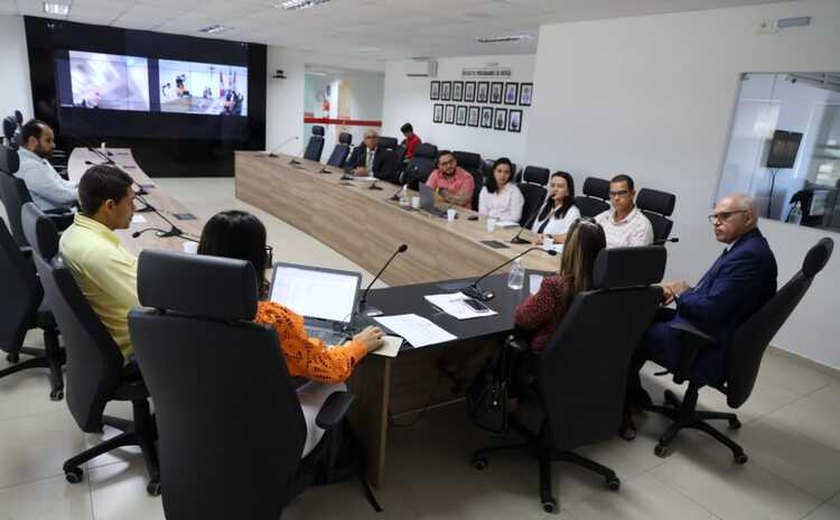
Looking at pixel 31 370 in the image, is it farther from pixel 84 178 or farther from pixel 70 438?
pixel 84 178

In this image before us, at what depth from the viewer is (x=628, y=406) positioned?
2.80m

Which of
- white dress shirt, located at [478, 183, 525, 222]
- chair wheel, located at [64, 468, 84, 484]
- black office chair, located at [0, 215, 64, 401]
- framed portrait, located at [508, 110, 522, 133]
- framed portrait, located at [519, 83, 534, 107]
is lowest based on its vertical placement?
chair wheel, located at [64, 468, 84, 484]

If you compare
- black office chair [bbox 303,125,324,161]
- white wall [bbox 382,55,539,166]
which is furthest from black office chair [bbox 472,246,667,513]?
black office chair [bbox 303,125,324,161]

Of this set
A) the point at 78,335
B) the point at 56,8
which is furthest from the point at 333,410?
the point at 56,8

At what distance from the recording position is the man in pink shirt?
5.38m

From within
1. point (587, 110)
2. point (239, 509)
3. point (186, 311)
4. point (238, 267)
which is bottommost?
point (239, 509)

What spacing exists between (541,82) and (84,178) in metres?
4.69

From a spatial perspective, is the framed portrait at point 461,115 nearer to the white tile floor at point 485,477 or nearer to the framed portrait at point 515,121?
the framed portrait at point 515,121

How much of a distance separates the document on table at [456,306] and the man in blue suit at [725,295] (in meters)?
0.82

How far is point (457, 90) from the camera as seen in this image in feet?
30.3

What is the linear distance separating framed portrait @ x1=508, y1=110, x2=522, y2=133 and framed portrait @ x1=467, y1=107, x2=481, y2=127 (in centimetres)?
Result: 75

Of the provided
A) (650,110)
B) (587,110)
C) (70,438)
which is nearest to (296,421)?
(70,438)

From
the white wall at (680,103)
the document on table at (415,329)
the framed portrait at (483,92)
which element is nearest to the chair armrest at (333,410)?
the document on table at (415,329)

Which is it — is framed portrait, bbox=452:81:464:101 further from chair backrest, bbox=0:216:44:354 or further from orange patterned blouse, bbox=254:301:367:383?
orange patterned blouse, bbox=254:301:367:383
